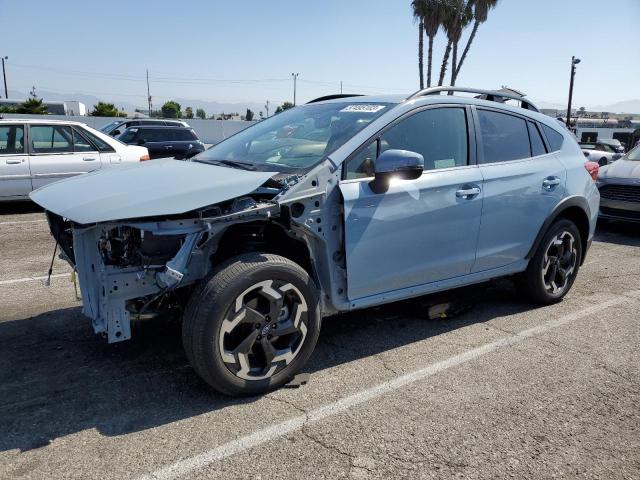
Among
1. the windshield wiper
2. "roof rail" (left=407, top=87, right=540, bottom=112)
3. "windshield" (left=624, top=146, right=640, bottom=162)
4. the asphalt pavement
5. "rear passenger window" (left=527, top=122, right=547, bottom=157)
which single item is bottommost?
the asphalt pavement

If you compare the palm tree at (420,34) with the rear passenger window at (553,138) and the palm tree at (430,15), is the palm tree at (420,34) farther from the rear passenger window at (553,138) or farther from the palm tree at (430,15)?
the rear passenger window at (553,138)

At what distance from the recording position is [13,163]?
905 cm

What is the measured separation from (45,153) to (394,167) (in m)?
8.07

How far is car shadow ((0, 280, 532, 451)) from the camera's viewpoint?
288 cm

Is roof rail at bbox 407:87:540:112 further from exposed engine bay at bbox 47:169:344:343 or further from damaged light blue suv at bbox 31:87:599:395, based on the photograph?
exposed engine bay at bbox 47:169:344:343

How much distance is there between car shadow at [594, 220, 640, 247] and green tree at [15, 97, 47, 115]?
4096cm

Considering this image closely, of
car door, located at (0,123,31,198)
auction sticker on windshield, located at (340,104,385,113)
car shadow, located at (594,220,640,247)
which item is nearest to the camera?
auction sticker on windshield, located at (340,104,385,113)

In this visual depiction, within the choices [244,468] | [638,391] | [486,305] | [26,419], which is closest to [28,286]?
[26,419]

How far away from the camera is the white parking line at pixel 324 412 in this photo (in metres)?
2.50

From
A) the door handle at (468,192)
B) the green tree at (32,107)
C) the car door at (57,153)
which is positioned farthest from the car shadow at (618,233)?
the green tree at (32,107)

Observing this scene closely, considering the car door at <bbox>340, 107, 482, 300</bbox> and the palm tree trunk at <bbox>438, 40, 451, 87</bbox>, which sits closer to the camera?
the car door at <bbox>340, 107, 482, 300</bbox>

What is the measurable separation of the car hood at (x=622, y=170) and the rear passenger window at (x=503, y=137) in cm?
504

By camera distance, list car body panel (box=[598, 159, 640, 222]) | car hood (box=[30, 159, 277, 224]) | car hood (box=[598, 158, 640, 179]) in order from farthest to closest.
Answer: car hood (box=[598, 158, 640, 179]) → car body panel (box=[598, 159, 640, 222]) → car hood (box=[30, 159, 277, 224])

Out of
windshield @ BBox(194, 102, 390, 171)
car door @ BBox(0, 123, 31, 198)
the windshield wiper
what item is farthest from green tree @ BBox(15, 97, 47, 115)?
the windshield wiper
